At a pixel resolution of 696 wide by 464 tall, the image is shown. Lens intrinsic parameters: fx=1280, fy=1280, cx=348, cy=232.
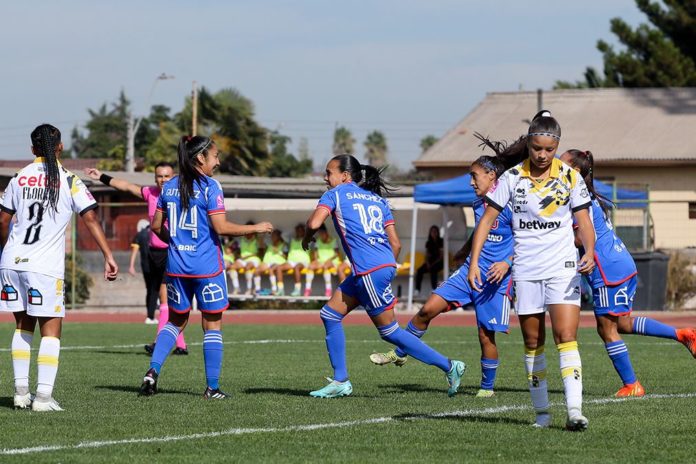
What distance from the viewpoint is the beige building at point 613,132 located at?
46344 millimetres

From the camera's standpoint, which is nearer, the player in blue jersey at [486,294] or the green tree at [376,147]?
the player in blue jersey at [486,294]

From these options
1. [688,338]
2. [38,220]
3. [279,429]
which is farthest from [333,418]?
[688,338]

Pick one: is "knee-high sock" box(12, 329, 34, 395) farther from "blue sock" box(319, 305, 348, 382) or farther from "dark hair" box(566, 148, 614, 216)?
"dark hair" box(566, 148, 614, 216)

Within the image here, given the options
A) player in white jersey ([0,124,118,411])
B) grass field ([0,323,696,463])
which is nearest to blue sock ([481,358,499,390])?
grass field ([0,323,696,463])

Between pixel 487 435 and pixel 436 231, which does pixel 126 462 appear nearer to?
pixel 487 435

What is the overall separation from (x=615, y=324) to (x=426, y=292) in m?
18.4

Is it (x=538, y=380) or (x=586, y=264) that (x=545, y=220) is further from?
(x=538, y=380)

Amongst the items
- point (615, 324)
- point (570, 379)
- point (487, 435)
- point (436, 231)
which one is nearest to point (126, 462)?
point (487, 435)

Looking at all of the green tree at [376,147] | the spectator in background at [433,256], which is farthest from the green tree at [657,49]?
the green tree at [376,147]

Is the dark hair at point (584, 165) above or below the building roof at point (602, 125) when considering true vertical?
below

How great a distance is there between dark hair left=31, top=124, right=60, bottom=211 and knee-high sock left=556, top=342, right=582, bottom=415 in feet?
12.9

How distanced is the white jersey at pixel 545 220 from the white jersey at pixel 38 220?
3239 millimetres

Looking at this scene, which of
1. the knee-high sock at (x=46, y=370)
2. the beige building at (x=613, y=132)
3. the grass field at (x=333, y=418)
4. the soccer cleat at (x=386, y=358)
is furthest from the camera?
the beige building at (x=613, y=132)

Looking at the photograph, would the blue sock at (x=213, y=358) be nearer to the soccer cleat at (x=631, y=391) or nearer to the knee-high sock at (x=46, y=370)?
the knee-high sock at (x=46, y=370)
